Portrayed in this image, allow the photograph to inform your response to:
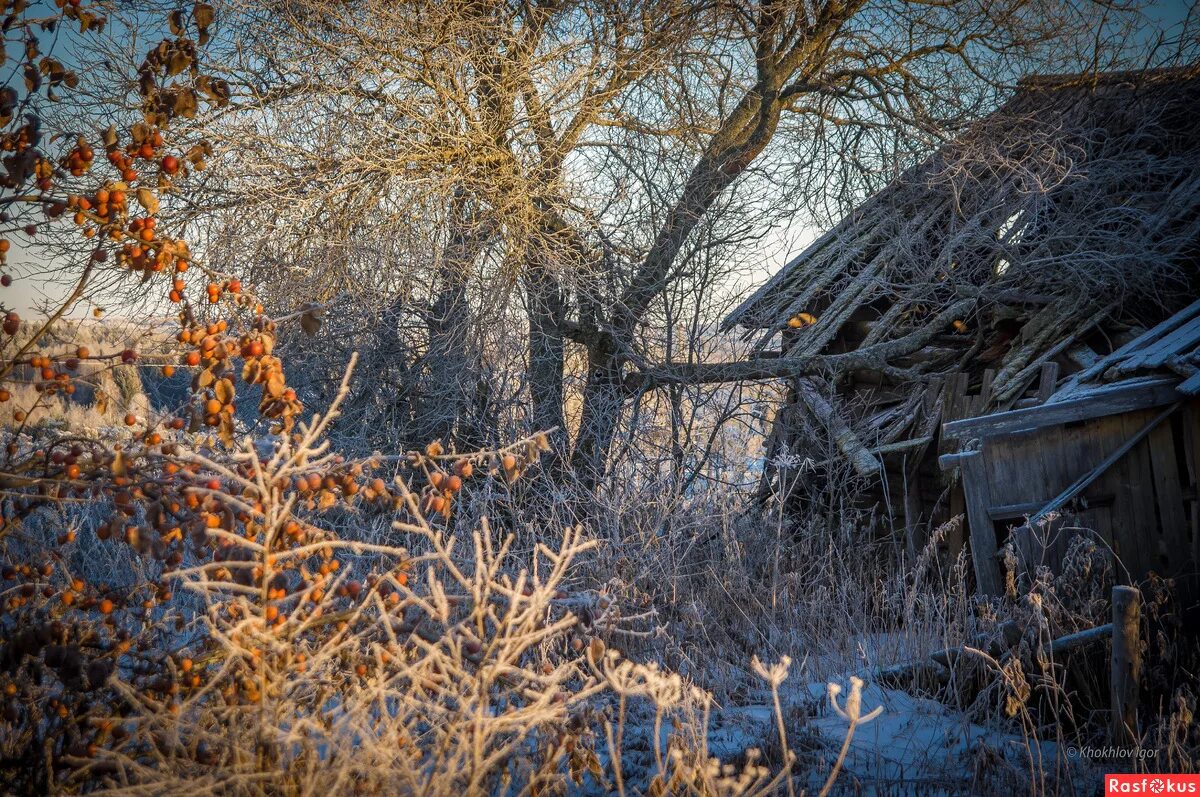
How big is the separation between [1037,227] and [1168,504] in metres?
4.10

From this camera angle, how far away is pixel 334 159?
689cm

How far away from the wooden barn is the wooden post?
198 cm

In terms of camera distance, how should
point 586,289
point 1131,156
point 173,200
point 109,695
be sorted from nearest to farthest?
point 109,695
point 173,200
point 586,289
point 1131,156

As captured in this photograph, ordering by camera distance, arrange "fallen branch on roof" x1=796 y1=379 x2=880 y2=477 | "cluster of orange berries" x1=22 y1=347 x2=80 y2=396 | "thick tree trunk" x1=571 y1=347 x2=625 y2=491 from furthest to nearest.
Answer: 1. "fallen branch on roof" x1=796 y1=379 x2=880 y2=477
2. "thick tree trunk" x1=571 y1=347 x2=625 y2=491
3. "cluster of orange berries" x1=22 y1=347 x2=80 y2=396

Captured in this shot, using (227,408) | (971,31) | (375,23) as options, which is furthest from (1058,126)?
(227,408)

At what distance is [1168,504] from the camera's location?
5.54 meters

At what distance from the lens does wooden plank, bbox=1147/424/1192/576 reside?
18.0ft

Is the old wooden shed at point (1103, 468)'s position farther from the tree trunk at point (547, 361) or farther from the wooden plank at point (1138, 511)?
the tree trunk at point (547, 361)

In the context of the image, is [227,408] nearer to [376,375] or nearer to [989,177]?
[376,375]

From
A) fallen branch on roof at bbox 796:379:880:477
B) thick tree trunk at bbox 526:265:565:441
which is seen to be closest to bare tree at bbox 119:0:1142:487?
thick tree trunk at bbox 526:265:565:441

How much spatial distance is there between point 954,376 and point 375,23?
627 centimetres

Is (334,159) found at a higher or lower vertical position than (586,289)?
higher

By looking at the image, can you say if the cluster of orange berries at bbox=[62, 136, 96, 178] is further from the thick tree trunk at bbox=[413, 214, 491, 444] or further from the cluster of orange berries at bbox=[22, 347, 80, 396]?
the thick tree trunk at bbox=[413, 214, 491, 444]

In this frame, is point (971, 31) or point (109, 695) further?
point (971, 31)
